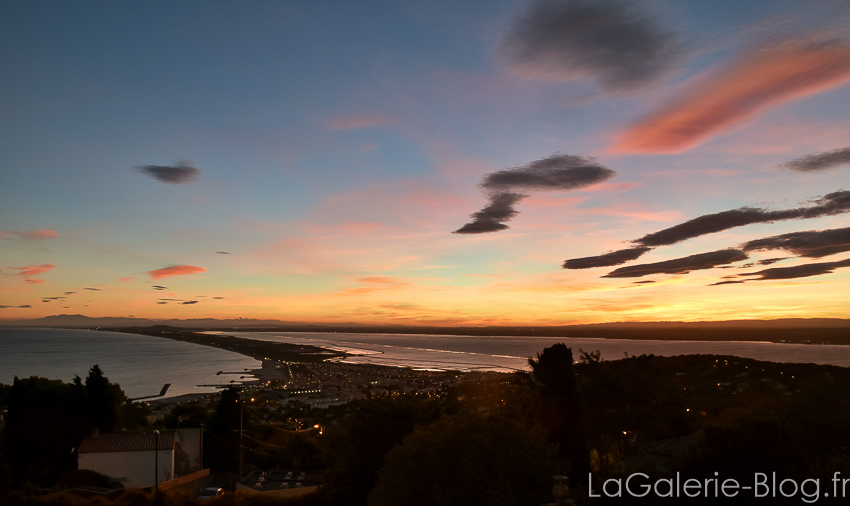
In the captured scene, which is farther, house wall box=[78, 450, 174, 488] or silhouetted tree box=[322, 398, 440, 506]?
house wall box=[78, 450, 174, 488]

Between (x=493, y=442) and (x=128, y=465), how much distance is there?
64.9 feet

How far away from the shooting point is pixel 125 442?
82.0ft

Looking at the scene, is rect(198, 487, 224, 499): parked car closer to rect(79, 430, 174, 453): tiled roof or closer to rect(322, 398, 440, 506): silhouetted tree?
rect(79, 430, 174, 453): tiled roof

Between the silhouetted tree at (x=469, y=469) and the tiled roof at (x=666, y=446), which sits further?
the tiled roof at (x=666, y=446)

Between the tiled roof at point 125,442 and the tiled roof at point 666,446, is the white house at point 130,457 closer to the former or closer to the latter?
the tiled roof at point 125,442

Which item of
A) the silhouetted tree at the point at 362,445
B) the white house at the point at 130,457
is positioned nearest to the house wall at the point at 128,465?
the white house at the point at 130,457

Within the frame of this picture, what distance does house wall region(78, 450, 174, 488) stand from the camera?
24281mm

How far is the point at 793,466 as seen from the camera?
13.3 meters

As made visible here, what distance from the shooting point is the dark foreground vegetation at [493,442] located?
1326cm

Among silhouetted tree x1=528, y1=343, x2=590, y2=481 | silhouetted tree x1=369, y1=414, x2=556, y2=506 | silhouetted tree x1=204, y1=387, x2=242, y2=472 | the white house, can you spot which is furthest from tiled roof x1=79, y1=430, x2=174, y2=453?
silhouetted tree x1=528, y1=343, x2=590, y2=481

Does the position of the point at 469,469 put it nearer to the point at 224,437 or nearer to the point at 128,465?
the point at 128,465

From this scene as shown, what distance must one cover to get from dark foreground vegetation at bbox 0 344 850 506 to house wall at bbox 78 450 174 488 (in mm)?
660

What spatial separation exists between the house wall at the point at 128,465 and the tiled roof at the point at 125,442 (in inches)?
7.1

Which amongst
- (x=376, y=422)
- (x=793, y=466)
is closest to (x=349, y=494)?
(x=376, y=422)
